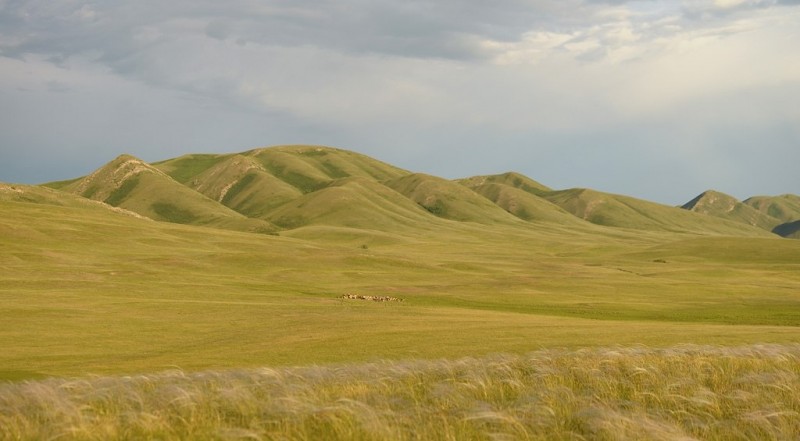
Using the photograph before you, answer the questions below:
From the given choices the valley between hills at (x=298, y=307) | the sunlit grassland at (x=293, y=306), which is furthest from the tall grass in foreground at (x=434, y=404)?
the sunlit grassland at (x=293, y=306)

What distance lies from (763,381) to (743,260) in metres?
153

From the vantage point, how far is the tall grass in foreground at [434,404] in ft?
34.7

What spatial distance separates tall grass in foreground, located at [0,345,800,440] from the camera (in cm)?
1056

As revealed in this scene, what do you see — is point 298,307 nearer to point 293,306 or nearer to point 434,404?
point 293,306

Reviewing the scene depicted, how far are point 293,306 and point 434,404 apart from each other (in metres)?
38.1

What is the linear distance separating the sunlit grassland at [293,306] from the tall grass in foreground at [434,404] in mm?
10363

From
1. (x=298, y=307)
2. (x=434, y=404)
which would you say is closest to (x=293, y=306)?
(x=298, y=307)

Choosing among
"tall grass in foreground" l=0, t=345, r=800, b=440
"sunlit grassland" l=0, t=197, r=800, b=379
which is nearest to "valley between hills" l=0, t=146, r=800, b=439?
"sunlit grassland" l=0, t=197, r=800, b=379

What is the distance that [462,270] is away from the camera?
352 feet

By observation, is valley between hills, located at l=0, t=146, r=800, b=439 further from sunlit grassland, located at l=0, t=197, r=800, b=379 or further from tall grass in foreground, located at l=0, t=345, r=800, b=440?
tall grass in foreground, located at l=0, t=345, r=800, b=440

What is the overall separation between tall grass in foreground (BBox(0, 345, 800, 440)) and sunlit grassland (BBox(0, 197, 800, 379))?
10.4 meters

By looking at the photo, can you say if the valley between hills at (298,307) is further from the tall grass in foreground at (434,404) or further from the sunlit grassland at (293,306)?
the tall grass in foreground at (434,404)

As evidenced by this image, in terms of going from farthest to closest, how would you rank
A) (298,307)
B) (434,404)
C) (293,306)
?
(293,306) < (298,307) < (434,404)

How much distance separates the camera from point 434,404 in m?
12.9
